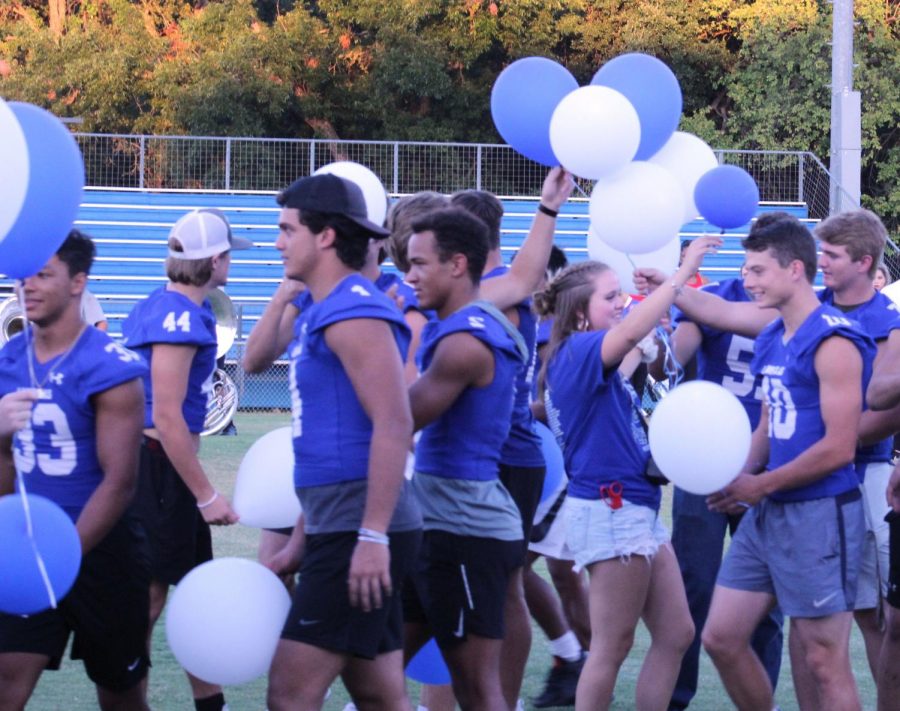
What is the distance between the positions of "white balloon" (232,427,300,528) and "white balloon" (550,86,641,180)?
1.55m

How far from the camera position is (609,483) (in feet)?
15.8

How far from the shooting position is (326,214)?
3750 millimetres

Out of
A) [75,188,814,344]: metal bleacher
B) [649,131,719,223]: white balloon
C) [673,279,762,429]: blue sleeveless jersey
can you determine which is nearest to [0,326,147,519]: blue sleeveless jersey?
[673,279,762,429]: blue sleeveless jersey

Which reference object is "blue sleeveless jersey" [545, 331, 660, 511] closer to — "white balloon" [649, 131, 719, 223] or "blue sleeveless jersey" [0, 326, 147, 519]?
"white balloon" [649, 131, 719, 223]

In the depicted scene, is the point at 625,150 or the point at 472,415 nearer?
the point at 472,415

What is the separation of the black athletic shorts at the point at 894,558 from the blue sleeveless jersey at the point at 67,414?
2.52 m

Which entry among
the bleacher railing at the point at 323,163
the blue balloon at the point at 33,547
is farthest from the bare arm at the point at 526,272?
the bleacher railing at the point at 323,163

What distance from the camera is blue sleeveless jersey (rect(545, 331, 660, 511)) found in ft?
15.8

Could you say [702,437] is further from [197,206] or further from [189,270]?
[197,206]

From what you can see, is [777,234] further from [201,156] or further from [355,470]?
[201,156]

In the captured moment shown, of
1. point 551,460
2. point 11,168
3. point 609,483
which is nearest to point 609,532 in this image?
point 609,483

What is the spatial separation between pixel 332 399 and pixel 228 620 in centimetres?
66

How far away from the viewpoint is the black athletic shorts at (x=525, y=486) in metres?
4.98

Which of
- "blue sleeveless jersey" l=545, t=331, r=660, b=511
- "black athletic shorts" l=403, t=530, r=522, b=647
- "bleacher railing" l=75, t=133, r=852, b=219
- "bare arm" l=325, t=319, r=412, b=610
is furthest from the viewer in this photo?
"bleacher railing" l=75, t=133, r=852, b=219
